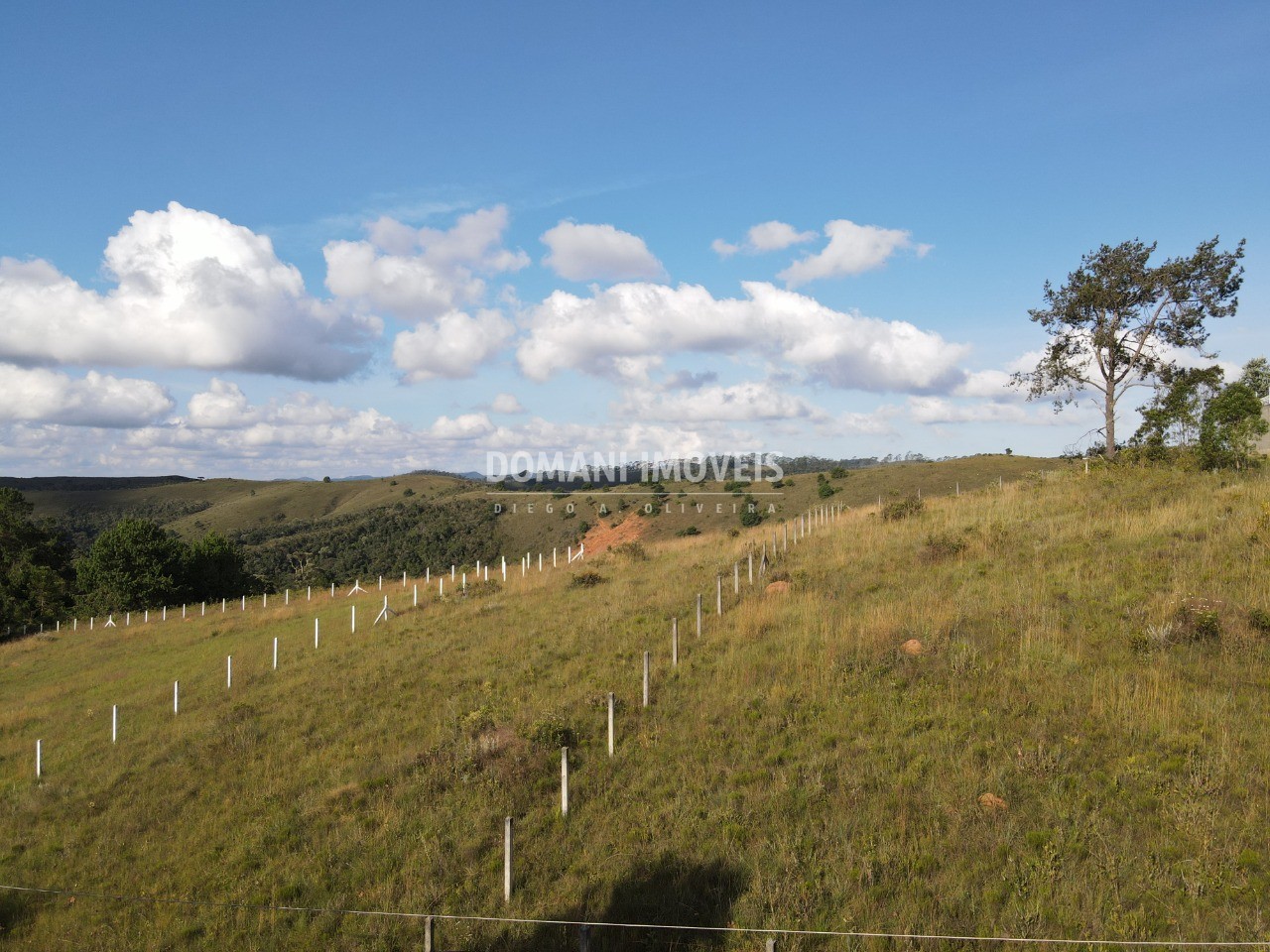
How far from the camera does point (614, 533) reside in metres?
87.3

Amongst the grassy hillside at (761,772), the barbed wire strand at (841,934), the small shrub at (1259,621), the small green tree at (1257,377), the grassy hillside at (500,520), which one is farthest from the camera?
the grassy hillside at (500,520)

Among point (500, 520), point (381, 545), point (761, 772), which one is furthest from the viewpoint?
point (500, 520)

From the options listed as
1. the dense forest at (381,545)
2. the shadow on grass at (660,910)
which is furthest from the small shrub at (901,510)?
the dense forest at (381,545)

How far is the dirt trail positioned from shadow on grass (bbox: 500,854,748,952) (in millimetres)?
71769

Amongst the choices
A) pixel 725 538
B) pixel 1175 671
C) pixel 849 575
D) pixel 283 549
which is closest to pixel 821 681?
pixel 1175 671

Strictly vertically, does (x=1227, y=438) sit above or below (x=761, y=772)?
above

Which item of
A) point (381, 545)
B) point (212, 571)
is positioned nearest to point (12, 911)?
point (212, 571)

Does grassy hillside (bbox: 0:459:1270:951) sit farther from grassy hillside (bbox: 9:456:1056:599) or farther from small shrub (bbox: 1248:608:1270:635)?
grassy hillside (bbox: 9:456:1056:599)

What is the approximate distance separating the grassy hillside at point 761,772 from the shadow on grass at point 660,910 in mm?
38

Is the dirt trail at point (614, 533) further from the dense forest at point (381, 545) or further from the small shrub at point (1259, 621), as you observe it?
the small shrub at point (1259, 621)

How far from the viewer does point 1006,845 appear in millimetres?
8031

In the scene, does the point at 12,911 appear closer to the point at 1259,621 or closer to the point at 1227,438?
the point at 1259,621

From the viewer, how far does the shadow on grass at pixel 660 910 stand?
7500 millimetres

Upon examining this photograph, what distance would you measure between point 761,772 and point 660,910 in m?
2.98
